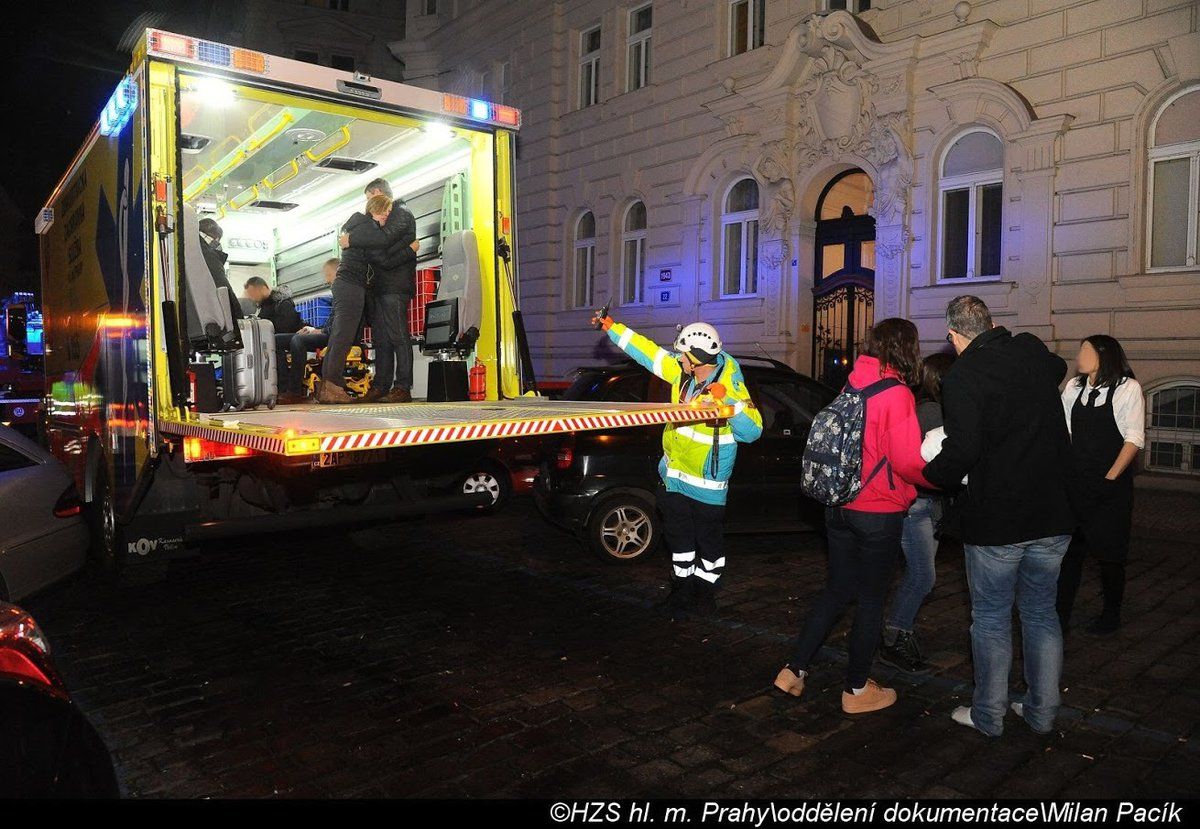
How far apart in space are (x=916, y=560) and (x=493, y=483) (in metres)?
4.92

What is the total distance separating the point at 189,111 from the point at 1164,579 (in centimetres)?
849

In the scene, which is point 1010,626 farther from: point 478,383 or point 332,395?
point 332,395

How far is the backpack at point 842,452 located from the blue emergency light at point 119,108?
4.45m

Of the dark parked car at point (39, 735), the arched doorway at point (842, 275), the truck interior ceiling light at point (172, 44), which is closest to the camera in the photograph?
the dark parked car at point (39, 735)

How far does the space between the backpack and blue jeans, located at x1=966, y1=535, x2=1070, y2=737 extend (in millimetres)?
578

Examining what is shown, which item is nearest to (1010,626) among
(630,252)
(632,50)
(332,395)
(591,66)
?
(332,395)

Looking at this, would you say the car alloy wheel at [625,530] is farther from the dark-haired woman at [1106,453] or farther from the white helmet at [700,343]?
the dark-haired woman at [1106,453]

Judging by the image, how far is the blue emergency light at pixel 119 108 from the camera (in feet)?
16.9

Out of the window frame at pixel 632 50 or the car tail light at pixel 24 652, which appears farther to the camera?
the window frame at pixel 632 50

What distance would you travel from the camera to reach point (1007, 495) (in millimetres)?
3533

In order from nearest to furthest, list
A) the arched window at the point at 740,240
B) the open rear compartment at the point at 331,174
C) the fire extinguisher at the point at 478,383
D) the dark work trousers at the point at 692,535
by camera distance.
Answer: the dark work trousers at the point at 692,535 < the open rear compartment at the point at 331,174 < the fire extinguisher at the point at 478,383 < the arched window at the point at 740,240

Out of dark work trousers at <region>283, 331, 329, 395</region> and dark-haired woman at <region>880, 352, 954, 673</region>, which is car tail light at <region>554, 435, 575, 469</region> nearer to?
dark work trousers at <region>283, 331, 329, 395</region>

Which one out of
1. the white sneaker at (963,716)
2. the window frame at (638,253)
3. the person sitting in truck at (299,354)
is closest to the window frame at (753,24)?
the window frame at (638,253)

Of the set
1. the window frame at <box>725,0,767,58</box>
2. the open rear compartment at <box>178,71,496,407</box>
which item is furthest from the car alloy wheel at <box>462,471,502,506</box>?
the window frame at <box>725,0,767,58</box>
